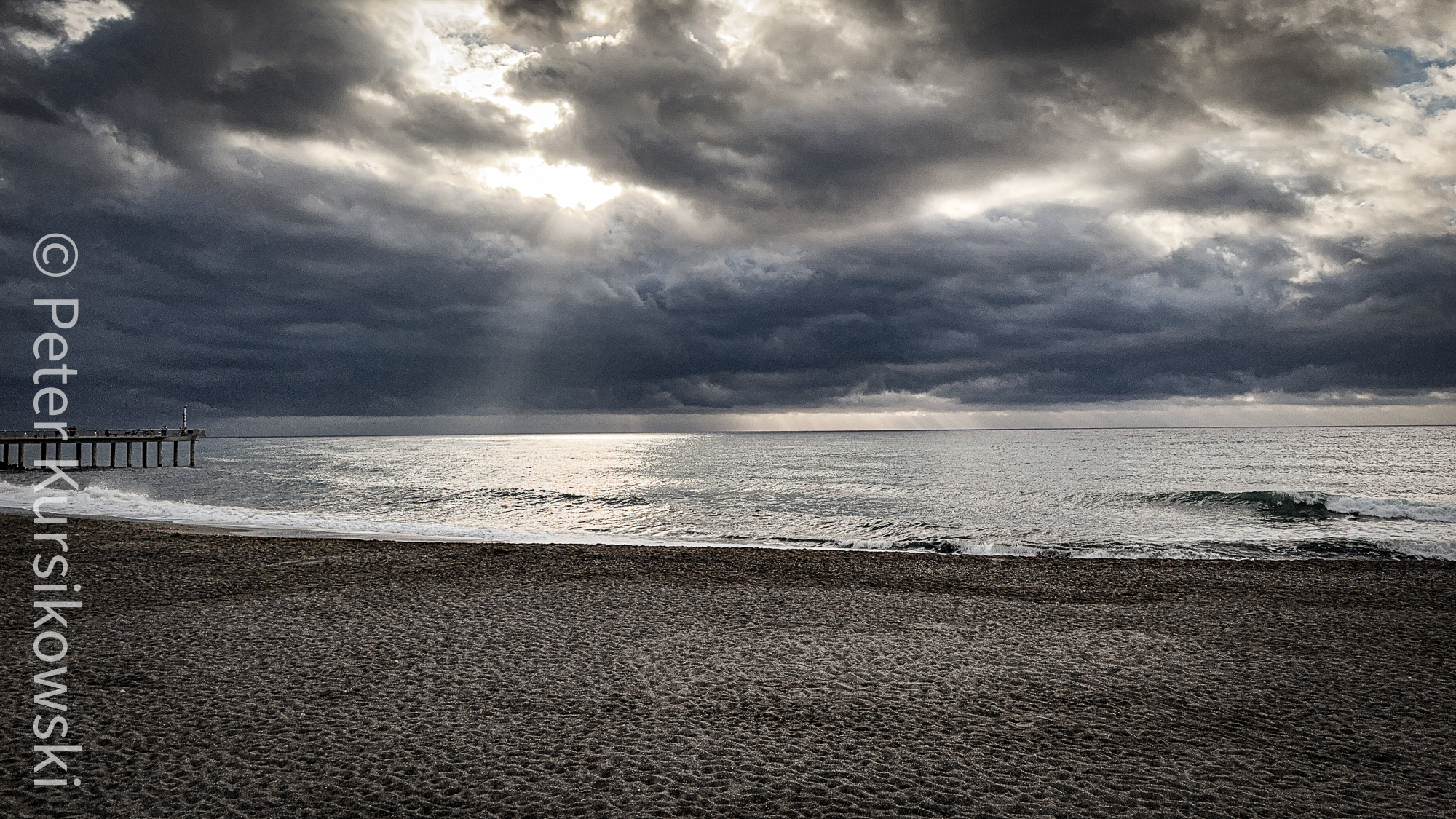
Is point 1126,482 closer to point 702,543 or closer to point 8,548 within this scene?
point 702,543

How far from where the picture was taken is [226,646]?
10.6 meters

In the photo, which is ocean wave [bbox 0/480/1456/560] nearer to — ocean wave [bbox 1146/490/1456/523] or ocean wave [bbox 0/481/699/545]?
ocean wave [bbox 0/481/699/545]

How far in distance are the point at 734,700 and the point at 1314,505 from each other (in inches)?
1579

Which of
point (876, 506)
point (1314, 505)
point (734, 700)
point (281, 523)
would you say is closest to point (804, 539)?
point (876, 506)

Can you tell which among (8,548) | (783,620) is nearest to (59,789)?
(783,620)

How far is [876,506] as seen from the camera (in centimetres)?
3888

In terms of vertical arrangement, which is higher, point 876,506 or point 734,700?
point 734,700

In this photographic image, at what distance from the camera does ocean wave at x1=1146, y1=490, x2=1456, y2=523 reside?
109ft

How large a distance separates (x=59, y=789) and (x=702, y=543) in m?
20.4

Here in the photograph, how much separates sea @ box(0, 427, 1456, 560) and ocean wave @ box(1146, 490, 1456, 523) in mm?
147

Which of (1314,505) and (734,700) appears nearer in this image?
(734,700)

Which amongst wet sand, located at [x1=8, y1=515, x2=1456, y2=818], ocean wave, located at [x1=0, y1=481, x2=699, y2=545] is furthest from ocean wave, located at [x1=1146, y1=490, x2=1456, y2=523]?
ocean wave, located at [x1=0, y1=481, x2=699, y2=545]

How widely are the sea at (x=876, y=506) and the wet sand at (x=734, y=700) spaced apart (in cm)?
1034

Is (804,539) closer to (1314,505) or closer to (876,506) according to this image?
(876,506)
